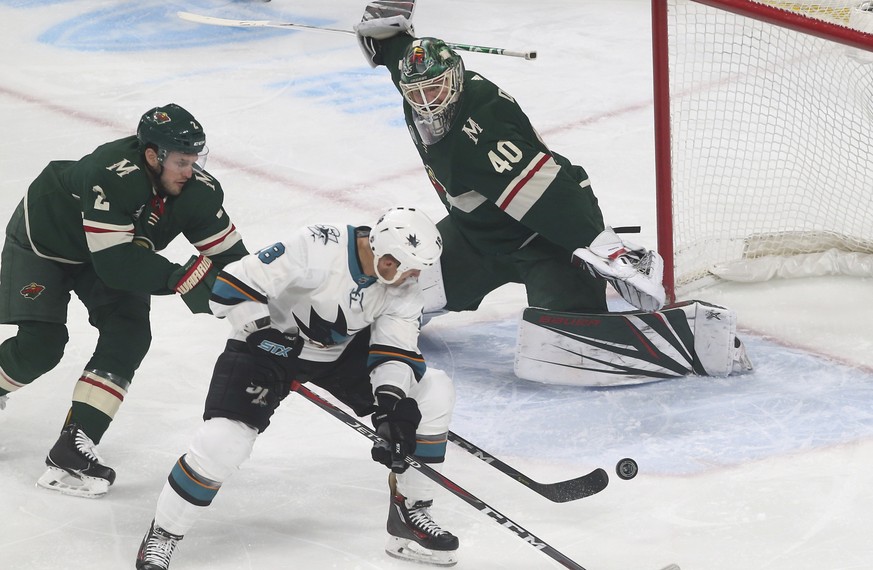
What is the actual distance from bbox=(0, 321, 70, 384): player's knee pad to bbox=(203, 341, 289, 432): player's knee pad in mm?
648

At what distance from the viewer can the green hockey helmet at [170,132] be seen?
283 centimetres

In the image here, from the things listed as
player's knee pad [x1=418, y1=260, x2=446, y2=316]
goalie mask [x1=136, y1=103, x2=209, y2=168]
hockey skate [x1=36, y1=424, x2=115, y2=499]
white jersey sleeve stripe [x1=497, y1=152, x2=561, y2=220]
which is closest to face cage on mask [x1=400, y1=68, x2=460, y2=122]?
white jersey sleeve stripe [x1=497, y1=152, x2=561, y2=220]

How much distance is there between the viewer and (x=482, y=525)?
280cm

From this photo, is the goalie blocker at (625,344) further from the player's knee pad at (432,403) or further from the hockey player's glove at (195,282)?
the hockey player's glove at (195,282)

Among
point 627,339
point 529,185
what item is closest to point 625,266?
point 627,339

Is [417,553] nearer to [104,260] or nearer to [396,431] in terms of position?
[396,431]

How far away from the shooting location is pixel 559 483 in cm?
278

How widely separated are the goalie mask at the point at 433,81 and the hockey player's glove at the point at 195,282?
2.44 feet

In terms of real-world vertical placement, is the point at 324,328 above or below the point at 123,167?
below

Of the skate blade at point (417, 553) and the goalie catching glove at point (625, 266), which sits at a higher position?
the goalie catching glove at point (625, 266)

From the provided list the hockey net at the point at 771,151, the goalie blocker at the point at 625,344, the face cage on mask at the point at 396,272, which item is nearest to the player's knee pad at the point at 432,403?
the face cage on mask at the point at 396,272

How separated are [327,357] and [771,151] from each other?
8.05ft

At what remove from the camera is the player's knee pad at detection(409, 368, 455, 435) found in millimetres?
2615

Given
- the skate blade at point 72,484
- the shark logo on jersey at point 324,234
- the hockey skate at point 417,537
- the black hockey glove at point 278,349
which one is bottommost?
the skate blade at point 72,484
